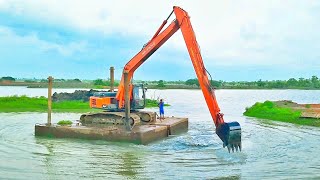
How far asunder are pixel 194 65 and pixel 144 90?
537 cm

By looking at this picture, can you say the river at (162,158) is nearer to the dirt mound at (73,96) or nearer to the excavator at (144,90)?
the excavator at (144,90)

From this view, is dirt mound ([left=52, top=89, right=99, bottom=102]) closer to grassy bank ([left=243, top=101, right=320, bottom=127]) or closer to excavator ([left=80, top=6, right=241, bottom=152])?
grassy bank ([left=243, top=101, right=320, bottom=127])

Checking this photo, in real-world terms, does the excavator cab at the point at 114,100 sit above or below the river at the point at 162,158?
above

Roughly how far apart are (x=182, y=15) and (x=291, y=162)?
28.8 ft

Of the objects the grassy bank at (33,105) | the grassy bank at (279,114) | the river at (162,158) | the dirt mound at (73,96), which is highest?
the dirt mound at (73,96)

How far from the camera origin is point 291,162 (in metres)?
15.2

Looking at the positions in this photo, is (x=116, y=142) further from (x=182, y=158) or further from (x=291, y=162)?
(x=291, y=162)

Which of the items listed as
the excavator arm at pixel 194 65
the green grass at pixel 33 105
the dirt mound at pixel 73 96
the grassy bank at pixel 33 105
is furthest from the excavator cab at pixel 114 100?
the dirt mound at pixel 73 96

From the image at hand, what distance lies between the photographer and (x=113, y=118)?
21953mm

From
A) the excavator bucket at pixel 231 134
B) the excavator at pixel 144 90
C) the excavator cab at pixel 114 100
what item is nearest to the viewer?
the excavator bucket at pixel 231 134

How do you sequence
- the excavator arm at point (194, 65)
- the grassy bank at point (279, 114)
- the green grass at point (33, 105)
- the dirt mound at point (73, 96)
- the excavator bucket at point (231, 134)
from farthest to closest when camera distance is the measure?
the dirt mound at point (73, 96)
the green grass at point (33, 105)
the grassy bank at point (279, 114)
the excavator arm at point (194, 65)
the excavator bucket at point (231, 134)

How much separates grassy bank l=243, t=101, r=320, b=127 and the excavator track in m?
12.9

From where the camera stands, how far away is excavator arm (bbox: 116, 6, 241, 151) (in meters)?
16.3

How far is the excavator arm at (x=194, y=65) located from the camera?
16297 millimetres
